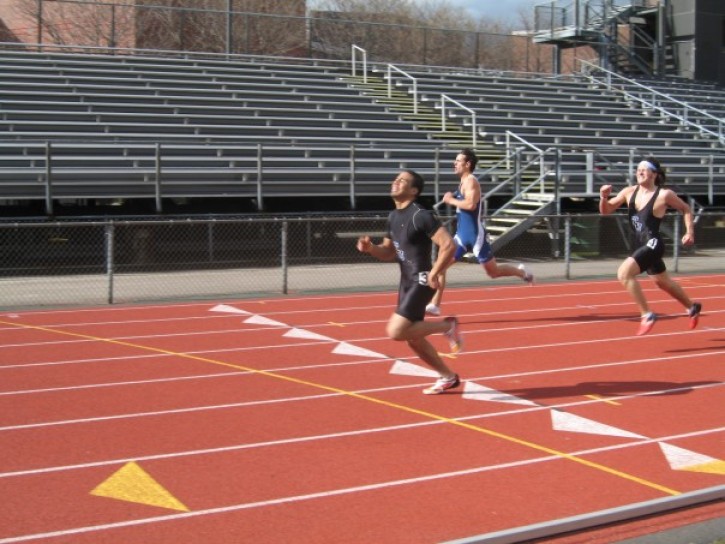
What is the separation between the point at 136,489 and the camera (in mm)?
5633

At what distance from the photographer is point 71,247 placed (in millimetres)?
18172

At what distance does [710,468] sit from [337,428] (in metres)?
2.55

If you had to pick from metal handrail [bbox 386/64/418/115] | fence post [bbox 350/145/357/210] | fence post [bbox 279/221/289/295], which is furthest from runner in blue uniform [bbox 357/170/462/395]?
metal handrail [bbox 386/64/418/115]

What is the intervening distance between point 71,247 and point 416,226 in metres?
12.2

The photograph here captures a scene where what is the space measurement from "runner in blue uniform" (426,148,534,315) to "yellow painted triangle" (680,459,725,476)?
16.8 ft

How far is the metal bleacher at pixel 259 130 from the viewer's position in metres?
20.3

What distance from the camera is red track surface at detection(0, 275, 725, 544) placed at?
5250 mm

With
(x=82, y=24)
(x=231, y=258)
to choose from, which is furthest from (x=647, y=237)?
(x=82, y=24)

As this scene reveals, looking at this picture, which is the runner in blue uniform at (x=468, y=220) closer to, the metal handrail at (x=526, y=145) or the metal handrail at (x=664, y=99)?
the metal handrail at (x=526, y=145)

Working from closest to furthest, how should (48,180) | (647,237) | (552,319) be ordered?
(647,237)
(552,319)
(48,180)

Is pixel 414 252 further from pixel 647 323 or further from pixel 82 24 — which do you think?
pixel 82 24

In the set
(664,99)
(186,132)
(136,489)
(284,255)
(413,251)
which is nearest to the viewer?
(136,489)

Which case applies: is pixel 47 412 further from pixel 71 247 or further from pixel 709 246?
pixel 709 246

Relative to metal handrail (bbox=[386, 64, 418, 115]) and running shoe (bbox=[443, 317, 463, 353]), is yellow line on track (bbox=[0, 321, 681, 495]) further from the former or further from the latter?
metal handrail (bbox=[386, 64, 418, 115])
